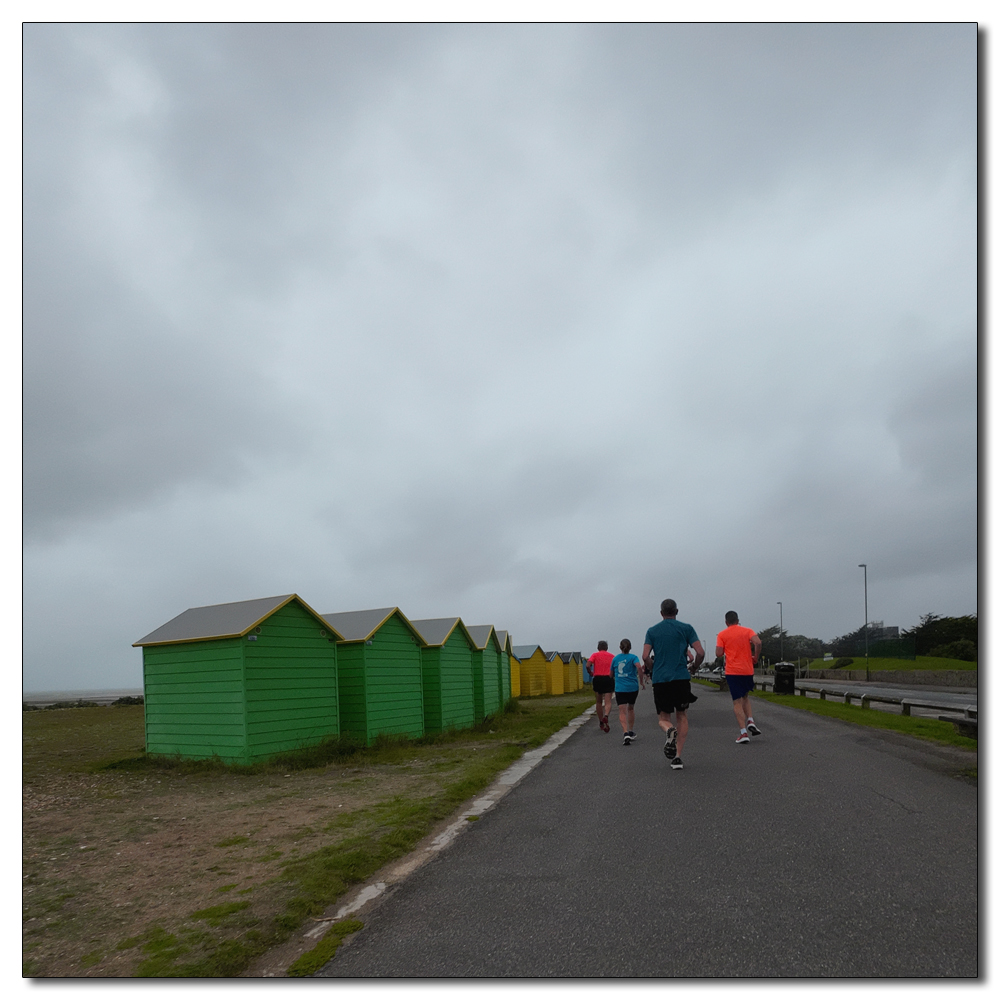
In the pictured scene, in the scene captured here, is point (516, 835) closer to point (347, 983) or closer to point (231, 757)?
point (347, 983)

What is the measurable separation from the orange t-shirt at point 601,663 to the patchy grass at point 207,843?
207cm

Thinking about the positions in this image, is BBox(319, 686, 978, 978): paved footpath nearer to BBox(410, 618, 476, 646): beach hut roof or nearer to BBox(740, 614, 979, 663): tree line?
BBox(410, 618, 476, 646): beach hut roof

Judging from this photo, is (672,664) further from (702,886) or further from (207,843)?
(207,843)

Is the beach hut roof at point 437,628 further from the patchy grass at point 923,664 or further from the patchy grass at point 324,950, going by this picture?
the patchy grass at point 923,664

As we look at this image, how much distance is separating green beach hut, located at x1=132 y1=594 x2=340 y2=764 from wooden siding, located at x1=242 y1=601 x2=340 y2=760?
18 mm

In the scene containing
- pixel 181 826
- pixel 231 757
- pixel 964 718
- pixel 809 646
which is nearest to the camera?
pixel 181 826

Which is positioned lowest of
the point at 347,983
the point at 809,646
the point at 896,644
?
the point at 809,646

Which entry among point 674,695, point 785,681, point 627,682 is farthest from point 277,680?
point 785,681

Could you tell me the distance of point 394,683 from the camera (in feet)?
53.7

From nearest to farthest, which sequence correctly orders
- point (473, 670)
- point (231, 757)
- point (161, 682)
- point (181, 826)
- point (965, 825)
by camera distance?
point (965, 825) < point (181, 826) < point (231, 757) < point (161, 682) < point (473, 670)

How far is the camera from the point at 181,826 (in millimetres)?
8141

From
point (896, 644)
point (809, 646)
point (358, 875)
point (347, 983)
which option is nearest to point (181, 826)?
point (358, 875)

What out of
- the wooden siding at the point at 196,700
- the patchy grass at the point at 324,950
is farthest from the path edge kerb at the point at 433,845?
the wooden siding at the point at 196,700

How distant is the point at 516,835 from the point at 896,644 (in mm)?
51104
